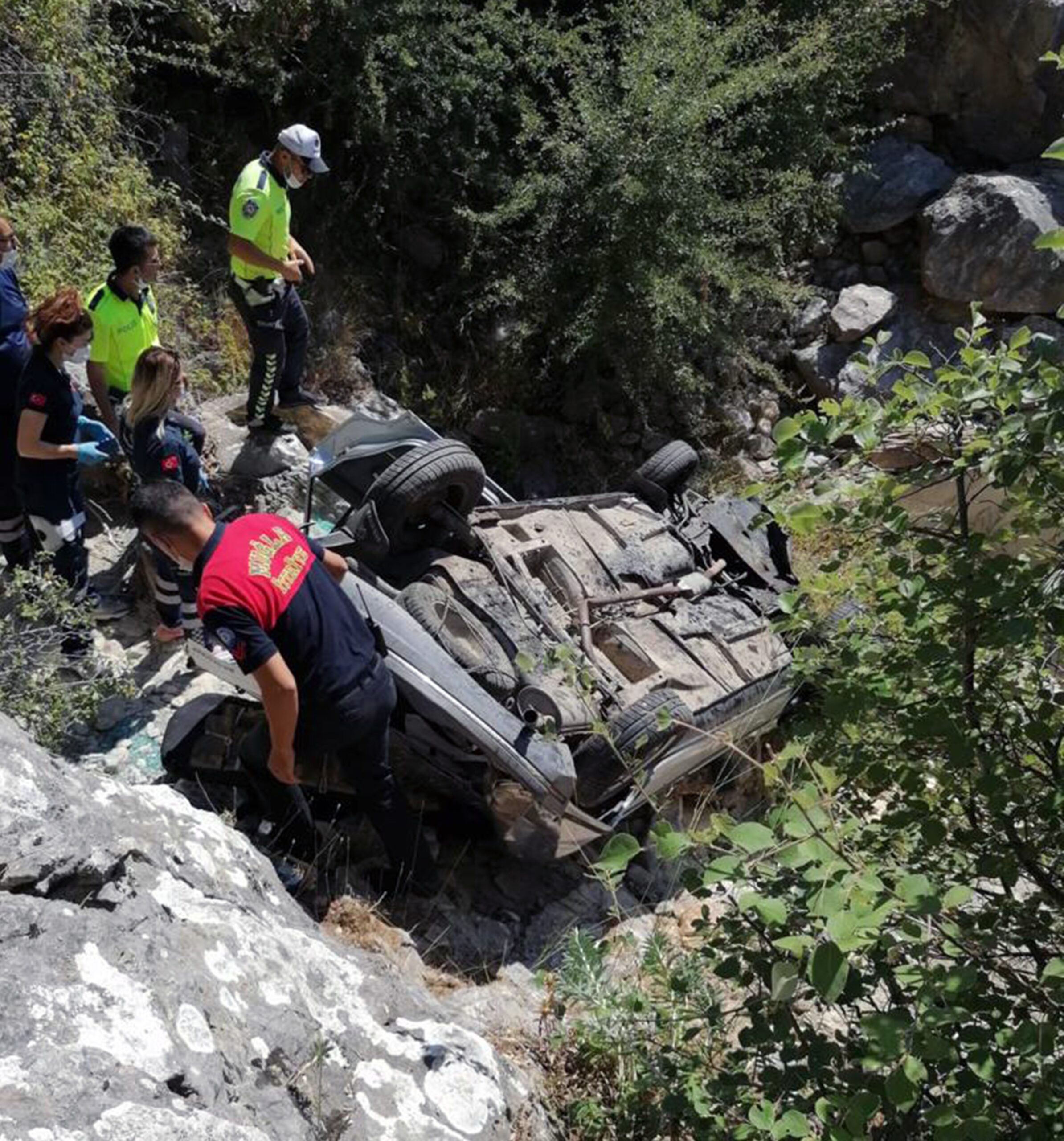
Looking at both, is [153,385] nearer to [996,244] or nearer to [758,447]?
[758,447]

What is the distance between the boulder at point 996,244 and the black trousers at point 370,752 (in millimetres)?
8240

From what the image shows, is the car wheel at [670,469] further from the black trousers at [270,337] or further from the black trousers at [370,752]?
the black trousers at [370,752]

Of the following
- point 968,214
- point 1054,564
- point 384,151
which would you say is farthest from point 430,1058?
point 968,214

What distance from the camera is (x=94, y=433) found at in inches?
206

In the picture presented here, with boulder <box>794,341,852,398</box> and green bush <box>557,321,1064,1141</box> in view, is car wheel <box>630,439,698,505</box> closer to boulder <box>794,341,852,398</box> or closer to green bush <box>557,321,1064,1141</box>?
green bush <box>557,321,1064,1141</box>

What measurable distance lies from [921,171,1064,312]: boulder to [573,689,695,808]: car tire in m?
7.31

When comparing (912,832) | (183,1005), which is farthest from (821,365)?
(183,1005)

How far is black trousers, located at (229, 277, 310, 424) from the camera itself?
6449 mm

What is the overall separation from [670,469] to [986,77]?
23.0 ft

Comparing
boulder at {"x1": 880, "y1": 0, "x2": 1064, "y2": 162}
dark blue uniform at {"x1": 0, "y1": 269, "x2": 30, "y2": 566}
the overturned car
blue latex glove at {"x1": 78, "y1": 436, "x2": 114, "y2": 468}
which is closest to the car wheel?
the overturned car

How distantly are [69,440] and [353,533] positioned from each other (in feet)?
4.20

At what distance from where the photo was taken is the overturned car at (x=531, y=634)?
4.73m

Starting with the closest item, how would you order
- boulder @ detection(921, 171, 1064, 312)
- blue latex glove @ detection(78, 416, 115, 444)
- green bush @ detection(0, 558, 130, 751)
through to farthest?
green bush @ detection(0, 558, 130, 751)
blue latex glove @ detection(78, 416, 115, 444)
boulder @ detection(921, 171, 1064, 312)

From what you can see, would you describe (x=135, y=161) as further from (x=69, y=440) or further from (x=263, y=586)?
(x=263, y=586)
